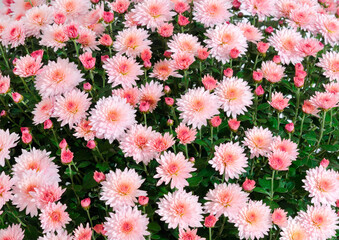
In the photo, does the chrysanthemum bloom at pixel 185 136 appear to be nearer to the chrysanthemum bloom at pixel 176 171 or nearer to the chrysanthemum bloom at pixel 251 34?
the chrysanthemum bloom at pixel 176 171

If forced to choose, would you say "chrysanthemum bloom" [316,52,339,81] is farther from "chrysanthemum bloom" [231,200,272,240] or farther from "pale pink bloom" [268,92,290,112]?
"chrysanthemum bloom" [231,200,272,240]

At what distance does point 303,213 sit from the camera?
1.18m

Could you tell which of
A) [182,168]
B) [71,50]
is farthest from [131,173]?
[71,50]

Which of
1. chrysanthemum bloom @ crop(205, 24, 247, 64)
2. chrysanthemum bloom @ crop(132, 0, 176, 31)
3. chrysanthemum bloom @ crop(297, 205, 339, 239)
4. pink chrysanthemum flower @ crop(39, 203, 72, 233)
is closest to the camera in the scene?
pink chrysanthemum flower @ crop(39, 203, 72, 233)

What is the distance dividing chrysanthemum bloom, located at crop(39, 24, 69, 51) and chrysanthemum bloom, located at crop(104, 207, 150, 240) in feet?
2.14

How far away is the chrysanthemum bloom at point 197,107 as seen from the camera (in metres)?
1.23

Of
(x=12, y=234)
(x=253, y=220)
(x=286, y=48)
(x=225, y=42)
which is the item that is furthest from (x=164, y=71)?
(x=12, y=234)

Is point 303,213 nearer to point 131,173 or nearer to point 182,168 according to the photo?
point 182,168

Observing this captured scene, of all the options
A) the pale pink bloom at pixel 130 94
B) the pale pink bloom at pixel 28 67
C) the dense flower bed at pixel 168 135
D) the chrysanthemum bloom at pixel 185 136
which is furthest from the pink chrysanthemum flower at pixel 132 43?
the chrysanthemum bloom at pixel 185 136

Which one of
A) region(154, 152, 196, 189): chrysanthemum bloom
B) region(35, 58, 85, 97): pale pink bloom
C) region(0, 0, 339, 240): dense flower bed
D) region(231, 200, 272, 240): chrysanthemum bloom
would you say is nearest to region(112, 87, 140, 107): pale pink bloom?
region(0, 0, 339, 240): dense flower bed

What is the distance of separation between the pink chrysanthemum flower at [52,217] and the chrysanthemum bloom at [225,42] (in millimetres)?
700

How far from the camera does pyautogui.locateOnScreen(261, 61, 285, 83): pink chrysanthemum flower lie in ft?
4.36

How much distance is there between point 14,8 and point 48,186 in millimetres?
1182

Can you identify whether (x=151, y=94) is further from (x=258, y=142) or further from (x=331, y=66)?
(x=331, y=66)
